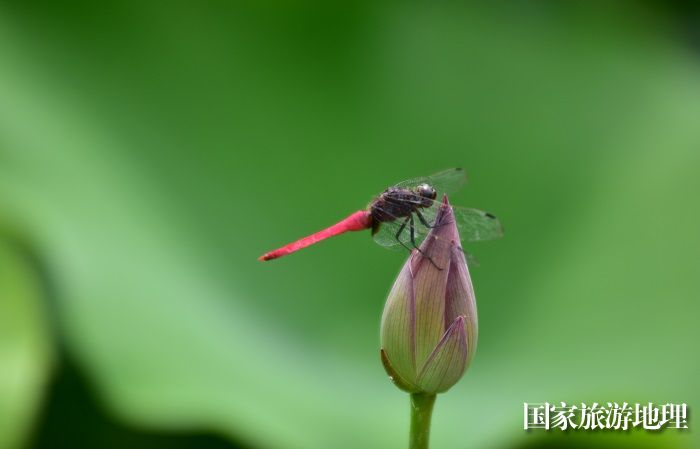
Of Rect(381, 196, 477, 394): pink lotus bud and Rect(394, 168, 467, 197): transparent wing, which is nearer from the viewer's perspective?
Rect(381, 196, 477, 394): pink lotus bud

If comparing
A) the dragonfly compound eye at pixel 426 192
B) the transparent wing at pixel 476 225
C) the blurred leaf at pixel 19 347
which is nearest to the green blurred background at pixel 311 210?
the blurred leaf at pixel 19 347

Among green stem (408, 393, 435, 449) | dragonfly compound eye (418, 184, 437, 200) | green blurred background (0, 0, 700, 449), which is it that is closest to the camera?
green stem (408, 393, 435, 449)

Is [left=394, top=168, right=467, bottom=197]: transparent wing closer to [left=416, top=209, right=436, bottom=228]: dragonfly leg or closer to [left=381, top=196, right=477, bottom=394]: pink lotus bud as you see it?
[left=416, top=209, right=436, bottom=228]: dragonfly leg

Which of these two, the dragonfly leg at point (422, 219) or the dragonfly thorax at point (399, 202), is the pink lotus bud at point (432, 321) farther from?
the dragonfly thorax at point (399, 202)

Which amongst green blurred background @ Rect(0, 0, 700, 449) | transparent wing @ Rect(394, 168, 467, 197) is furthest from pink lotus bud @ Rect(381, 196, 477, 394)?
green blurred background @ Rect(0, 0, 700, 449)

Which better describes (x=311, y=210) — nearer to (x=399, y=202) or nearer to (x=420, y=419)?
(x=399, y=202)

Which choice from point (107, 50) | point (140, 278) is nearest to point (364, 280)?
point (140, 278)
